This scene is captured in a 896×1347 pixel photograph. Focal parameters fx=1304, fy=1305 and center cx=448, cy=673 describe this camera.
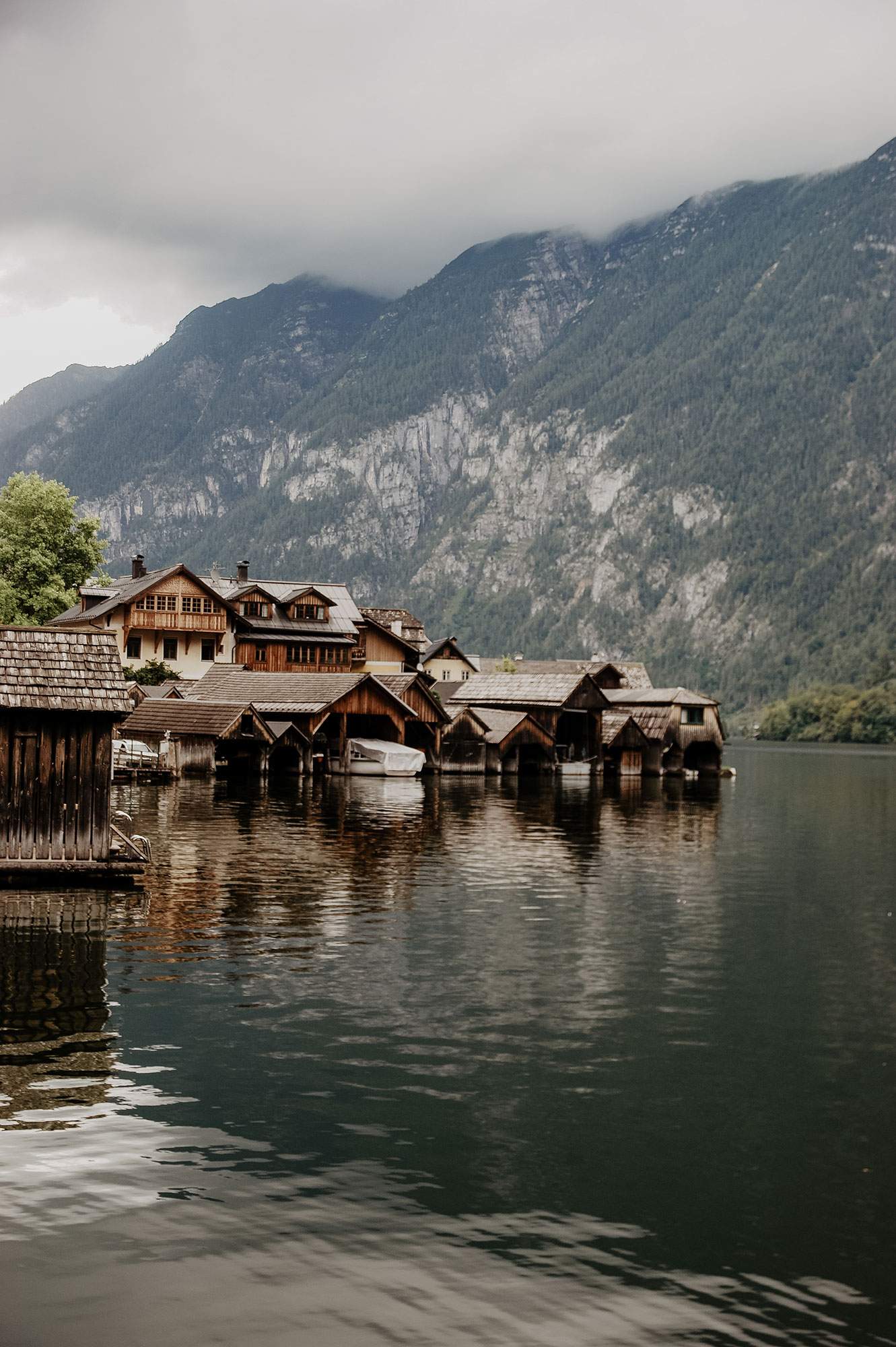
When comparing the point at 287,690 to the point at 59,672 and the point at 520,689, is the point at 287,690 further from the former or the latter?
the point at 59,672

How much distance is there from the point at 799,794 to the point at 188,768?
131 ft

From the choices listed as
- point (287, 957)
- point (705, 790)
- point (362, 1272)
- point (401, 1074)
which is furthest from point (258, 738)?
point (362, 1272)

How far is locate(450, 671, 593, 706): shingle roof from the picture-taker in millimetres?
101188

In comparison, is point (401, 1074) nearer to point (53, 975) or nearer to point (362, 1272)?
point (362, 1272)

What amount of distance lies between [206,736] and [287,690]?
826cm

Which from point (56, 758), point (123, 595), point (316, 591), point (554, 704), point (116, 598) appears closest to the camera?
point (56, 758)

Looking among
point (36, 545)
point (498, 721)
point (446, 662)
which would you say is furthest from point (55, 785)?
point (446, 662)

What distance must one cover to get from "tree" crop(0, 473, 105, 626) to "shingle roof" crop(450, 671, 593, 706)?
32031mm

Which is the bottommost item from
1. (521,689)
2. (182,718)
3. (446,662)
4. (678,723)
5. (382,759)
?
(382,759)

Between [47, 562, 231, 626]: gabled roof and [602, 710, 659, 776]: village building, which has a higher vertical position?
[47, 562, 231, 626]: gabled roof

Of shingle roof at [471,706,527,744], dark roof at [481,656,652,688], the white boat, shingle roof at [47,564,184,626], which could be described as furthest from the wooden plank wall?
dark roof at [481,656,652,688]

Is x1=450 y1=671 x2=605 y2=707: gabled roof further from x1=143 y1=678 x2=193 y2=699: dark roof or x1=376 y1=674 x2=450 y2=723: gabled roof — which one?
x1=143 y1=678 x2=193 y2=699: dark roof

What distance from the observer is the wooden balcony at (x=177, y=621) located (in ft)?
349

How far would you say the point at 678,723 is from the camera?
363 feet
